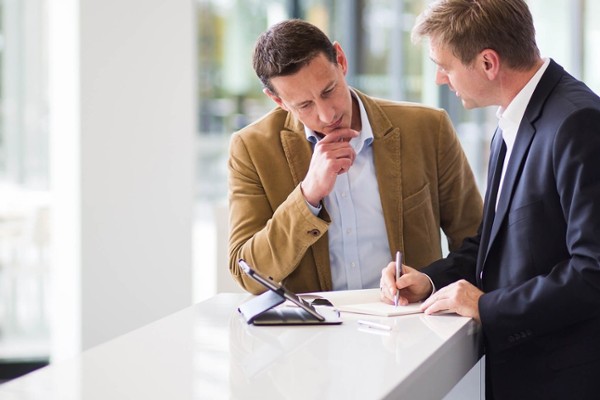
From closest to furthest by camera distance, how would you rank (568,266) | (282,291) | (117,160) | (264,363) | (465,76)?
(264,363) → (568,266) → (282,291) → (465,76) → (117,160)

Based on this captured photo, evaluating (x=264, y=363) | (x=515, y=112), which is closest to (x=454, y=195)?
(x=515, y=112)

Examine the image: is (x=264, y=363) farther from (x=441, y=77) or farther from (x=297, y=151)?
(x=297, y=151)

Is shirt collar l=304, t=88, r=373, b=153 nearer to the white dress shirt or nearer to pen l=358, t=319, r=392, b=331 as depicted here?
the white dress shirt

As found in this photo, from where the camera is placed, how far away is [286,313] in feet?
6.61

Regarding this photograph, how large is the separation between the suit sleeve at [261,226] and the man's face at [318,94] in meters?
0.22

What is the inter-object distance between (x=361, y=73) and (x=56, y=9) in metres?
3.31

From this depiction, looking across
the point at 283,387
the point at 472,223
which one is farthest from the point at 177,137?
the point at 283,387

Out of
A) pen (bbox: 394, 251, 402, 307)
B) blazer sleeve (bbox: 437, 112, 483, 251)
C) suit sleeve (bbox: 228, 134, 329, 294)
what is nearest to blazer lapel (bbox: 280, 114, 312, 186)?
suit sleeve (bbox: 228, 134, 329, 294)

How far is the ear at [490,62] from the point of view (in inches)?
78.7

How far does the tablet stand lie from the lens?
77.2 inches

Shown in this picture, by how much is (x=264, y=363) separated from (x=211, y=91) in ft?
16.5

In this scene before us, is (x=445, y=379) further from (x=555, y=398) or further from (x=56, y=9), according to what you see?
(x=56, y=9)

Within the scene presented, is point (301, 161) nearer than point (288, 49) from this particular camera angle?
No

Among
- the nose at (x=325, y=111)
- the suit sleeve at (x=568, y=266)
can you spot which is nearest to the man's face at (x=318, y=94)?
the nose at (x=325, y=111)
